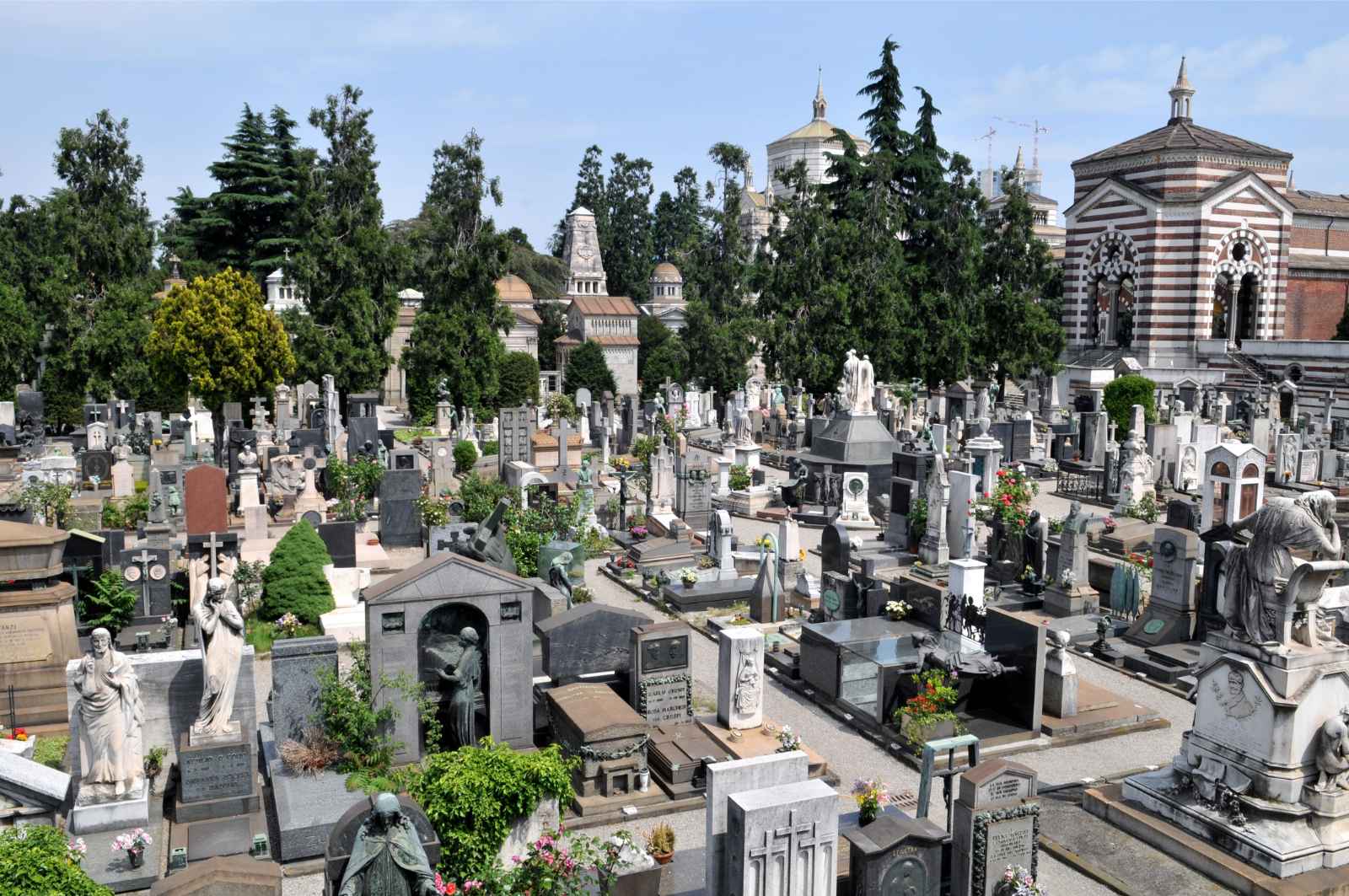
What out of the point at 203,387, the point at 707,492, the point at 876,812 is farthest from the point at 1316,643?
the point at 203,387

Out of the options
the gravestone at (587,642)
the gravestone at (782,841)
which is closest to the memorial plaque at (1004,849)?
the gravestone at (782,841)

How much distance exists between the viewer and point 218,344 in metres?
33.9

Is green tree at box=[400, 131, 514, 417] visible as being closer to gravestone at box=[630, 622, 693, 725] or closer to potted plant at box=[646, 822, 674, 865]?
gravestone at box=[630, 622, 693, 725]

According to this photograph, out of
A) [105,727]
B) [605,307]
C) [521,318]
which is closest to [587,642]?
[105,727]

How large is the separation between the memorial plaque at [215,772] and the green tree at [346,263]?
30.6 metres

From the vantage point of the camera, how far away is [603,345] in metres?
64.2

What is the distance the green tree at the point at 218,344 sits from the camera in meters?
33.8

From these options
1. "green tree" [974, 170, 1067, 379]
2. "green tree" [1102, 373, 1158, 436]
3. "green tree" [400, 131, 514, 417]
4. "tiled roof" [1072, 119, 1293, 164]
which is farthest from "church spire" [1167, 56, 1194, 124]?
"green tree" [400, 131, 514, 417]

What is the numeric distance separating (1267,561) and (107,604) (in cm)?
1313

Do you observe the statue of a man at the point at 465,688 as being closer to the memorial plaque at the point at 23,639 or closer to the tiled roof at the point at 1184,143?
the memorial plaque at the point at 23,639

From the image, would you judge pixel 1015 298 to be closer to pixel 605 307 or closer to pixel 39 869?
pixel 605 307

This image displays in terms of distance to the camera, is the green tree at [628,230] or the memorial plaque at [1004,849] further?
the green tree at [628,230]

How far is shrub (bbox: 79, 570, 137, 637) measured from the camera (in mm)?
14094

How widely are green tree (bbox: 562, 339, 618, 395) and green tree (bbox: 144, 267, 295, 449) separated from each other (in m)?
25.4
